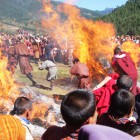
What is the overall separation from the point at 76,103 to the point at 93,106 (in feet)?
0.62

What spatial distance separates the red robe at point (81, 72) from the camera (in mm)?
10964

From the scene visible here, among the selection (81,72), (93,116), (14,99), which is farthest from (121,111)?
(81,72)

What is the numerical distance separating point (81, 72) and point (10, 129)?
305 inches

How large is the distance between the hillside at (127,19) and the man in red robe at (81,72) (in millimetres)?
27075

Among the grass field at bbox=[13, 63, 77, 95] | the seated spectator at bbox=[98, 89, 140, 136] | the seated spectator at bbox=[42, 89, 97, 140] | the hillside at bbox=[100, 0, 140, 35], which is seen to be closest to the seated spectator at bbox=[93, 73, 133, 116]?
the seated spectator at bbox=[98, 89, 140, 136]

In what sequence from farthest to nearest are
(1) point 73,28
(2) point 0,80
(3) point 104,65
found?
(1) point 73,28 → (3) point 104,65 → (2) point 0,80

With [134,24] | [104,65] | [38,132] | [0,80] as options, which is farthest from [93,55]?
[134,24]

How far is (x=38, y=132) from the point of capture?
8188 millimetres

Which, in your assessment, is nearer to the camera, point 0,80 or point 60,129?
point 60,129

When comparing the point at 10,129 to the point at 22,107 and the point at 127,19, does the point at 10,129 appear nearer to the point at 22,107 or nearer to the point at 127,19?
the point at 22,107

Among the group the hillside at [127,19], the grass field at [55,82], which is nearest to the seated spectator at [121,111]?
the grass field at [55,82]

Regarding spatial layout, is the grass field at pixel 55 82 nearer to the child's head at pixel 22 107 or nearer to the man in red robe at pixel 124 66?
the man in red robe at pixel 124 66

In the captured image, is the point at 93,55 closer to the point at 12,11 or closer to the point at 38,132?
the point at 38,132

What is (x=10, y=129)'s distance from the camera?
3604 mm
